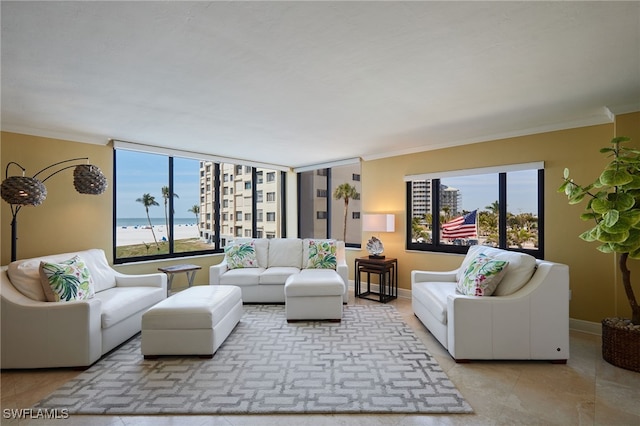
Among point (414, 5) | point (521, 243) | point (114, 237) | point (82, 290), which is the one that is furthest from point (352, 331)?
point (114, 237)

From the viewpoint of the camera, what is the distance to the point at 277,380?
234cm

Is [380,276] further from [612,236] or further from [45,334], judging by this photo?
[45,334]

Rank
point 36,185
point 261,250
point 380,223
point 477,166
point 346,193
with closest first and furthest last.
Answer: point 36,185
point 477,166
point 380,223
point 261,250
point 346,193

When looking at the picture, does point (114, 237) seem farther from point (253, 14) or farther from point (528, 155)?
point (528, 155)

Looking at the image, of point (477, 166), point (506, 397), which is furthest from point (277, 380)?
point (477, 166)

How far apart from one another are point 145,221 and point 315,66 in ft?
13.7

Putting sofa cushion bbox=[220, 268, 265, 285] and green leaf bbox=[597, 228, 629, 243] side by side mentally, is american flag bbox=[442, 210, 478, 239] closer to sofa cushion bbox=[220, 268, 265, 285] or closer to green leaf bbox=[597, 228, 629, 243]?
green leaf bbox=[597, 228, 629, 243]

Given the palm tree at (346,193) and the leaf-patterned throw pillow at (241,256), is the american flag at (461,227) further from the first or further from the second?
the leaf-patterned throw pillow at (241,256)

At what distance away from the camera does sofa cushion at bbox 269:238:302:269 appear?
4.95 meters

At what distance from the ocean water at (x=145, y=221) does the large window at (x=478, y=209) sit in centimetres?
393

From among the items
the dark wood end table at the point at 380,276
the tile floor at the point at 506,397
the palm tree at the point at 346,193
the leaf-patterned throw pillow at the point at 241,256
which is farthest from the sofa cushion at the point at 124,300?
the palm tree at the point at 346,193

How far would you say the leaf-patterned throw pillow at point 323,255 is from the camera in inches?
185

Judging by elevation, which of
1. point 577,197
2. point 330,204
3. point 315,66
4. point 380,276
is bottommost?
point 380,276

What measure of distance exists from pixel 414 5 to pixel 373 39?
13.2 inches
